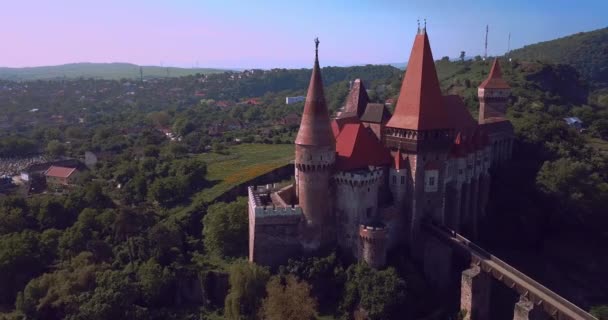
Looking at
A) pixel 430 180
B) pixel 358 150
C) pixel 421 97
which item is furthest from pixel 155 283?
pixel 421 97

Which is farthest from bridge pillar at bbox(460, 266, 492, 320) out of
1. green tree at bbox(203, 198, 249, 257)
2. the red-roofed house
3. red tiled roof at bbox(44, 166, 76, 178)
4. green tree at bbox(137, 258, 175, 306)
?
red tiled roof at bbox(44, 166, 76, 178)

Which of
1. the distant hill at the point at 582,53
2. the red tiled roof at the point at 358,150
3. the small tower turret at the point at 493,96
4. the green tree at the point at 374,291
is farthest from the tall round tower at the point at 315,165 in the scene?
the distant hill at the point at 582,53

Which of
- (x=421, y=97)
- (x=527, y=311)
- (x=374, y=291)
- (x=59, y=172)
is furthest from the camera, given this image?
(x=59, y=172)

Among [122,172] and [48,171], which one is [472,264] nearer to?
[122,172]

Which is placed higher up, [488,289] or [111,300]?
[488,289]

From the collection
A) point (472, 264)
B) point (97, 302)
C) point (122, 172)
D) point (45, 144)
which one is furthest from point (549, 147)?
point (45, 144)

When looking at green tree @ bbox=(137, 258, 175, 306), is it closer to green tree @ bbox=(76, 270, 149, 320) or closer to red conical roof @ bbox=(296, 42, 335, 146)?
green tree @ bbox=(76, 270, 149, 320)

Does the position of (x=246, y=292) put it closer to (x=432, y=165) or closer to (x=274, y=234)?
(x=274, y=234)
